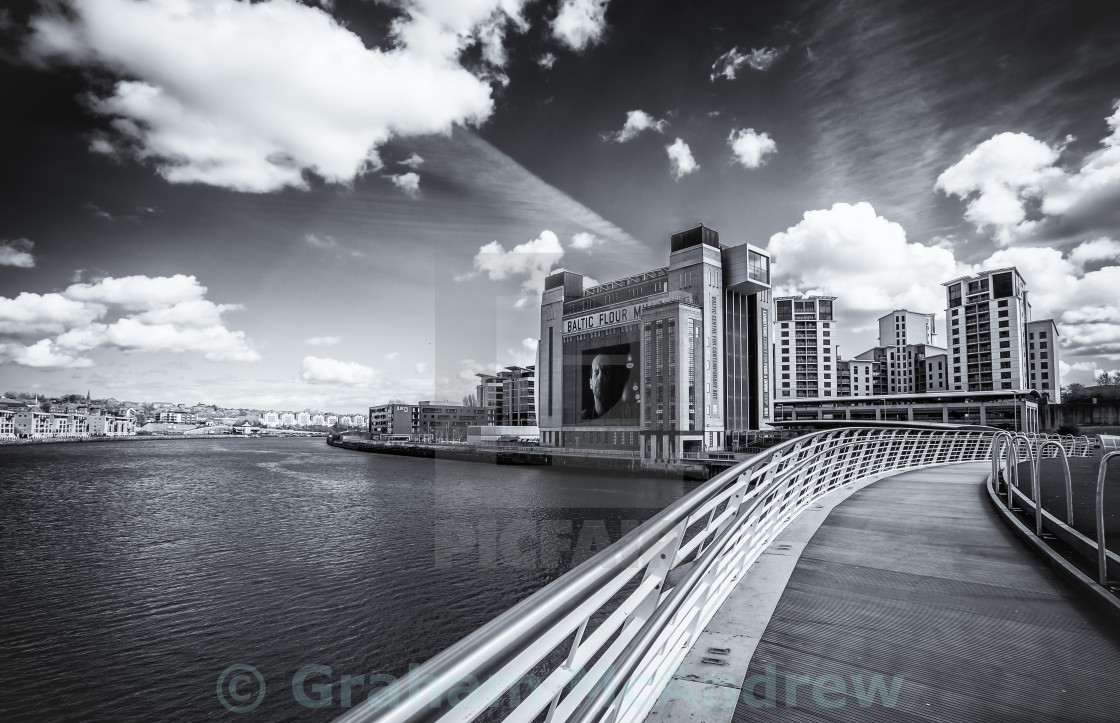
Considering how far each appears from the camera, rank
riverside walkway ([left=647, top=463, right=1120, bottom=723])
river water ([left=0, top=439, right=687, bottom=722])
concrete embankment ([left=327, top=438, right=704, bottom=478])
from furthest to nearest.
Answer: concrete embankment ([left=327, top=438, right=704, bottom=478]) → river water ([left=0, top=439, right=687, bottom=722]) → riverside walkway ([left=647, top=463, right=1120, bottom=723])

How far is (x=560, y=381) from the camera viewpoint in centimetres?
7469

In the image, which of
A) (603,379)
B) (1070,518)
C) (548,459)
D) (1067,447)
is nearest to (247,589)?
(1070,518)

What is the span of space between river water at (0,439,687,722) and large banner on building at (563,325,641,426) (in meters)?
35.1

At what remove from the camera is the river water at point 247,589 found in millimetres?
8820

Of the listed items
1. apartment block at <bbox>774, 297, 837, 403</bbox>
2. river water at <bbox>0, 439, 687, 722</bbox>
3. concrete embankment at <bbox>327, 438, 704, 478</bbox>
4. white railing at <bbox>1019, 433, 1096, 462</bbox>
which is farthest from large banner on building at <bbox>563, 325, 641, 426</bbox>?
white railing at <bbox>1019, 433, 1096, 462</bbox>

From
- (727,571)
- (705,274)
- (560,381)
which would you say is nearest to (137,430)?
(560,381)

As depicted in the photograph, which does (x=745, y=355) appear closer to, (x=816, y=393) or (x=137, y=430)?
(x=816, y=393)

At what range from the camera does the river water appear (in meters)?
8.82

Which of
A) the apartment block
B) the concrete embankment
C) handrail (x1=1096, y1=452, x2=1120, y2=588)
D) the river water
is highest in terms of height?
the apartment block

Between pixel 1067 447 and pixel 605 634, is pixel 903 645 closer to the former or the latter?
pixel 605 634

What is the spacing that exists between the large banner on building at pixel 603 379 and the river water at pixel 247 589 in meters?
A: 35.1

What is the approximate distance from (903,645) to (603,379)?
65.0m

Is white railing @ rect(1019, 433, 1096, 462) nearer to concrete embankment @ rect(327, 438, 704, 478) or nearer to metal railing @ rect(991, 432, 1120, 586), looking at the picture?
metal railing @ rect(991, 432, 1120, 586)

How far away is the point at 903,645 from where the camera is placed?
284 centimetres
